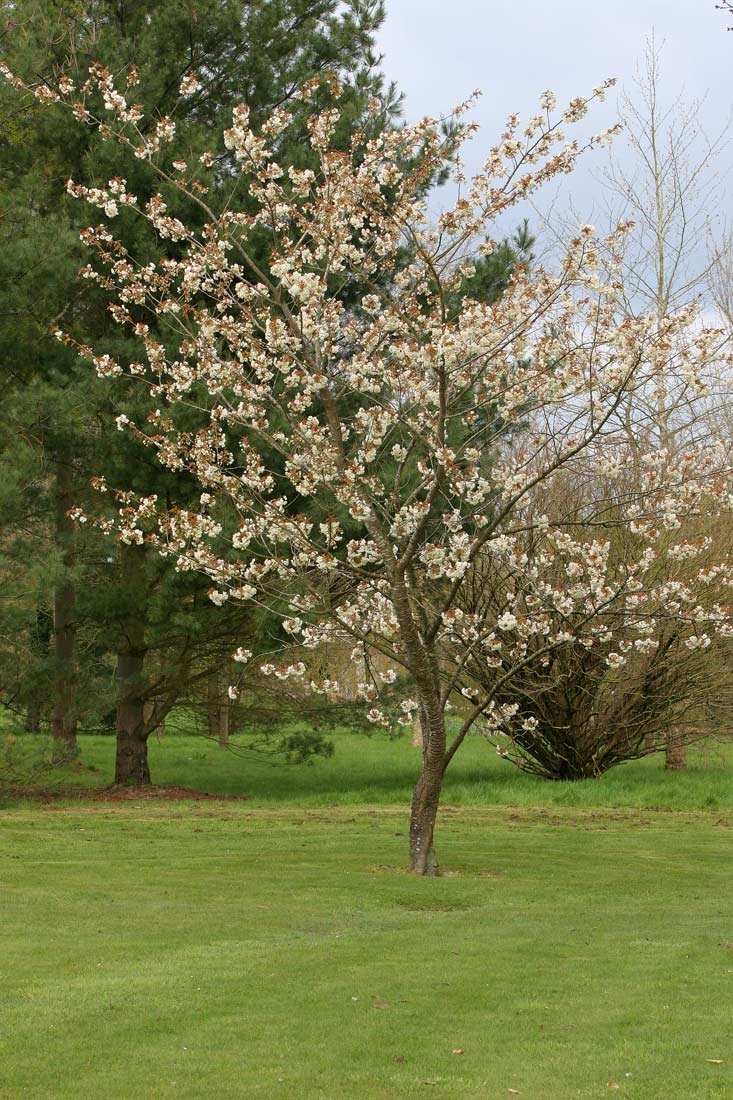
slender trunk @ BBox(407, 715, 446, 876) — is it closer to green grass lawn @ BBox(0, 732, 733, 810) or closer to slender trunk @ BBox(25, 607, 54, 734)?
green grass lawn @ BBox(0, 732, 733, 810)

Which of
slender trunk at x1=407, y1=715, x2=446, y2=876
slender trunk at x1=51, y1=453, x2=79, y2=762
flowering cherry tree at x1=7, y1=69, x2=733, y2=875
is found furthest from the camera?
slender trunk at x1=51, y1=453, x2=79, y2=762

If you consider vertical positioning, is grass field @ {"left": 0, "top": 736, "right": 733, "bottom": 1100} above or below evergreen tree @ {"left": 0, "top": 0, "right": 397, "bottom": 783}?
below

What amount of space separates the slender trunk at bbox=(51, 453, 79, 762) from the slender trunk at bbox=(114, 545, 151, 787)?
2.37 ft

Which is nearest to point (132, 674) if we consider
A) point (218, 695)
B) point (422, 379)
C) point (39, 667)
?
point (39, 667)

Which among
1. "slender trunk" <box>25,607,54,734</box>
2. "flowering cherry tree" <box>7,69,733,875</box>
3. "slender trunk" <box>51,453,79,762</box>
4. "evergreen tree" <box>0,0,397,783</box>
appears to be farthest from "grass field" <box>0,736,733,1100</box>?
"evergreen tree" <box>0,0,397,783</box>

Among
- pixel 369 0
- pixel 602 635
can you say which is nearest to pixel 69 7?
pixel 369 0

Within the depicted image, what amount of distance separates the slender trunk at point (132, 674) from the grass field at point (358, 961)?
10.9ft

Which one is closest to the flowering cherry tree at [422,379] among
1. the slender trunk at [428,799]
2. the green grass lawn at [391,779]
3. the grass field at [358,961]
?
the slender trunk at [428,799]

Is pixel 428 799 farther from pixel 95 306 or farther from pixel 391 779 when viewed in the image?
pixel 391 779

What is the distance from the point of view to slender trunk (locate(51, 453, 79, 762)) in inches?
648

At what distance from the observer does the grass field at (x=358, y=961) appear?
5.24m

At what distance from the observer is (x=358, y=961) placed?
7184 mm

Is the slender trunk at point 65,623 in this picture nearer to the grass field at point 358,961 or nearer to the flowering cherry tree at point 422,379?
the grass field at point 358,961

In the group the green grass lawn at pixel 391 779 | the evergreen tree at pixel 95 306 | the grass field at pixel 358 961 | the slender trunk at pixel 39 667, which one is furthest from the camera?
the green grass lawn at pixel 391 779
